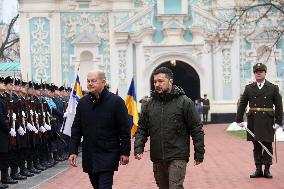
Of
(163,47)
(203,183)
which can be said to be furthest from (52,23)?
(203,183)

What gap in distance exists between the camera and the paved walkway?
12.5 m

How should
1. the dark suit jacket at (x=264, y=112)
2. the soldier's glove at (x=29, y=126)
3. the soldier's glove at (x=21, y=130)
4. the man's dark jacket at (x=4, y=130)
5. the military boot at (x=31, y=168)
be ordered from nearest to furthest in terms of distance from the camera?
the man's dark jacket at (x=4, y=130) → the dark suit jacket at (x=264, y=112) → the soldier's glove at (x=21, y=130) → the soldier's glove at (x=29, y=126) → the military boot at (x=31, y=168)

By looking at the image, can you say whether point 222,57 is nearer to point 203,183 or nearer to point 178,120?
point 203,183

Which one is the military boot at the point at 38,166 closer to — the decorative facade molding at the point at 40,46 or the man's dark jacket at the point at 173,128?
the man's dark jacket at the point at 173,128

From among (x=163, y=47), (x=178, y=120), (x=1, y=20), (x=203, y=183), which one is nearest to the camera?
(x=178, y=120)

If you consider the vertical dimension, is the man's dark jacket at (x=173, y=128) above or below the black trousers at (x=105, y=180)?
above

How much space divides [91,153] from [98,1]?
2660cm

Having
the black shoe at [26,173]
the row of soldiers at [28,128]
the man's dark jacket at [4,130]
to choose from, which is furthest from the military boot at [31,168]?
the man's dark jacket at [4,130]

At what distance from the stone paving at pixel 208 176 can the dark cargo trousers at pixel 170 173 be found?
12.3 feet

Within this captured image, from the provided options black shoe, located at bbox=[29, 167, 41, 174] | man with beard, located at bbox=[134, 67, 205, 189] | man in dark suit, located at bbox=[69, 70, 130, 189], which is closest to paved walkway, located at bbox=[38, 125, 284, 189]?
black shoe, located at bbox=[29, 167, 41, 174]

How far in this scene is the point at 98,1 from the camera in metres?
34.4

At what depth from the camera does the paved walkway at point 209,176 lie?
12.5 meters

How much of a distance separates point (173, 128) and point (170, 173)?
516mm

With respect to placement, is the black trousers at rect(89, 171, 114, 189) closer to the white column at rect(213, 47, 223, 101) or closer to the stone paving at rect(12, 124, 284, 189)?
the stone paving at rect(12, 124, 284, 189)
